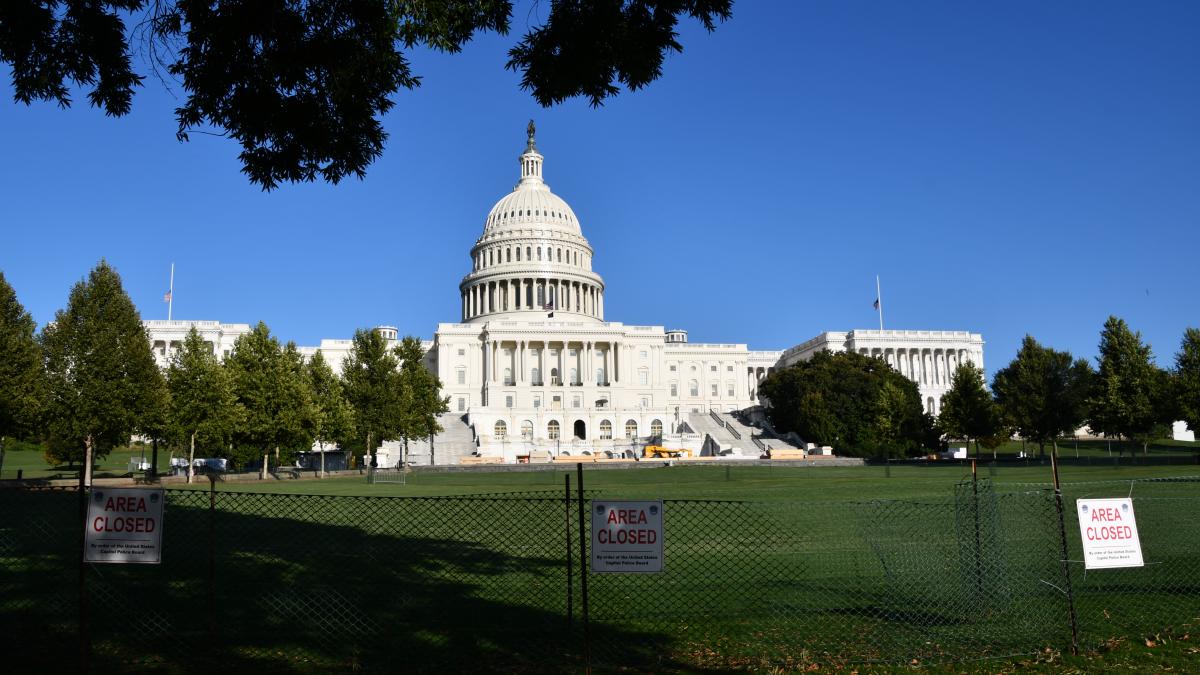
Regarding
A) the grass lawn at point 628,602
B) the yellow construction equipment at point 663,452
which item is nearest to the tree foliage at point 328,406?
the yellow construction equipment at point 663,452

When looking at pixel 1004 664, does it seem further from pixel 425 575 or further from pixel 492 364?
pixel 492 364

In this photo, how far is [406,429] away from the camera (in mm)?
60062

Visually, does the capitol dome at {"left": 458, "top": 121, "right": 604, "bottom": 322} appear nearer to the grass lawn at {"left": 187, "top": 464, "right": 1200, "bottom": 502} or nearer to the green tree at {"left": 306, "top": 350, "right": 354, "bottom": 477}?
the green tree at {"left": 306, "top": 350, "right": 354, "bottom": 477}

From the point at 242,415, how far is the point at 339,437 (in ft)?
27.0

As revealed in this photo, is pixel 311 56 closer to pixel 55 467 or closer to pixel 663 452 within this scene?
pixel 55 467

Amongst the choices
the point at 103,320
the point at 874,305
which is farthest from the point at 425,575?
the point at 874,305

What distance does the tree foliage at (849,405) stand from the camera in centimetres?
7044

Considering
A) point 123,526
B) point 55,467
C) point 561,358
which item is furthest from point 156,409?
point 561,358

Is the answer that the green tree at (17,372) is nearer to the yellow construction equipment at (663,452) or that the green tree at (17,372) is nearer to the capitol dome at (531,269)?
the yellow construction equipment at (663,452)

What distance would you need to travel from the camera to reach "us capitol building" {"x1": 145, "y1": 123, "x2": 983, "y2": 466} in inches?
3824

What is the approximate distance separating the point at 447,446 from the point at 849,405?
38.9 meters

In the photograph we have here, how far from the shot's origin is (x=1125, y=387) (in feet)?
178

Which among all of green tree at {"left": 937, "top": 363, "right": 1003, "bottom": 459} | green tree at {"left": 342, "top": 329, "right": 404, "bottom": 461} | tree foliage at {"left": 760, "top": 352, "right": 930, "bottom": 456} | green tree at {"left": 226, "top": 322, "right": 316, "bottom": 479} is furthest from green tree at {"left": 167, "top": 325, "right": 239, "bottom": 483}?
green tree at {"left": 937, "top": 363, "right": 1003, "bottom": 459}

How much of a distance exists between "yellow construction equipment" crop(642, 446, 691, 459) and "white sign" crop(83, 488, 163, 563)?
71696 mm
